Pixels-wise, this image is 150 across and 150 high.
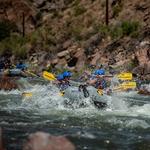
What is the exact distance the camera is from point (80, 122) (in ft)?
46.8

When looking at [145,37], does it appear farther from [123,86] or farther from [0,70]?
[123,86]

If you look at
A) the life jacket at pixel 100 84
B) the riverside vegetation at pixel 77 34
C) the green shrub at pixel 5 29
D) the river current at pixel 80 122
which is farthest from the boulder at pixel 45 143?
the green shrub at pixel 5 29

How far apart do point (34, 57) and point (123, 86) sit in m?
26.6

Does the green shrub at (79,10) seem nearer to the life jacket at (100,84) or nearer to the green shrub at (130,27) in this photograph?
the green shrub at (130,27)

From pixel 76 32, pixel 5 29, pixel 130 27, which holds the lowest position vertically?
pixel 130 27

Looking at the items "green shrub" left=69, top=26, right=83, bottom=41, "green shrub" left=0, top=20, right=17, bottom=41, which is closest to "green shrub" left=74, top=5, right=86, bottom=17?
"green shrub" left=69, top=26, right=83, bottom=41

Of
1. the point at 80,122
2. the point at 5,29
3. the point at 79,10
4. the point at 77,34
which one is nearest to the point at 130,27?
the point at 77,34

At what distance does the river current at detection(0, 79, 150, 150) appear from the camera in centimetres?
1131

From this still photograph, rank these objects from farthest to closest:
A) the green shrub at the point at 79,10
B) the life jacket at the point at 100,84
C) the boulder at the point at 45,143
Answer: the green shrub at the point at 79,10
the life jacket at the point at 100,84
the boulder at the point at 45,143

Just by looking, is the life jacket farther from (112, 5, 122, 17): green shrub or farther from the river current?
(112, 5, 122, 17): green shrub

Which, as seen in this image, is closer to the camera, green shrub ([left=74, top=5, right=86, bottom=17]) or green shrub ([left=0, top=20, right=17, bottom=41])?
green shrub ([left=74, top=5, right=86, bottom=17])

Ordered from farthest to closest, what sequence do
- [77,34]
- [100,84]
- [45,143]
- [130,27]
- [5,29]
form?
1. [5,29]
2. [77,34]
3. [130,27]
4. [100,84]
5. [45,143]

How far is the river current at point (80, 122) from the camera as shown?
11.3 meters

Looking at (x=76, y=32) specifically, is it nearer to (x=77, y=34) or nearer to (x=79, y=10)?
(x=77, y=34)
